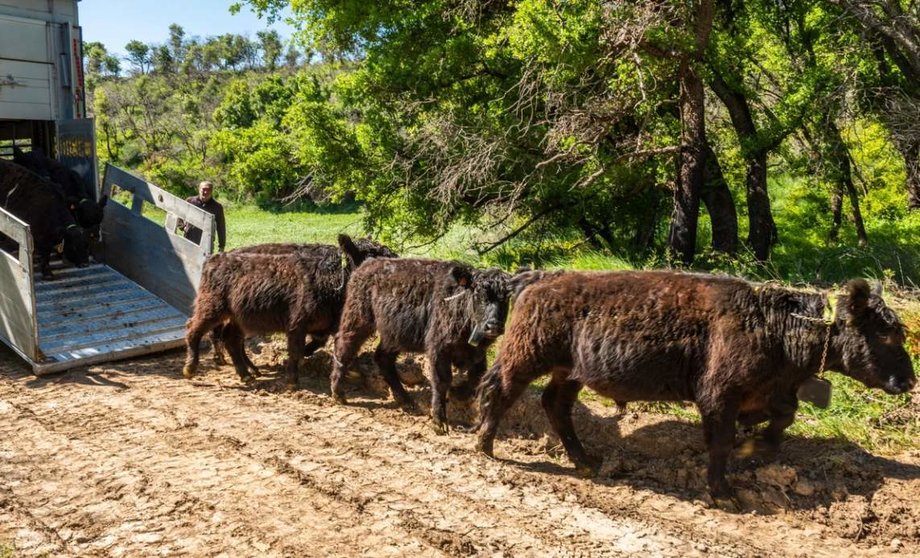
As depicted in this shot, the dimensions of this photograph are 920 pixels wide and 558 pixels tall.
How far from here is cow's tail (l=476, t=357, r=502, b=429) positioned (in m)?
6.84

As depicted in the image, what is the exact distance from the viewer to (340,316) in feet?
29.2

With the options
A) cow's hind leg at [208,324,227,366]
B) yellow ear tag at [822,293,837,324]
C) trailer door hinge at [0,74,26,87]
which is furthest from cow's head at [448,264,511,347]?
trailer door hinge at [0,74,26,87]

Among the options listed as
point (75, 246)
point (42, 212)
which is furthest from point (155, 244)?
point (42, 212)

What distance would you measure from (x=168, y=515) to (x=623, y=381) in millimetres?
3431

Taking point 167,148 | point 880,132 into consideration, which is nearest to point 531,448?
point 880,132

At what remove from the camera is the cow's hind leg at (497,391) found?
6.71m

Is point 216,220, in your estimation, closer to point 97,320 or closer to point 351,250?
point 97,320

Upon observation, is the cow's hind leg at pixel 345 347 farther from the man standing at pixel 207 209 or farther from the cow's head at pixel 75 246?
the cow's head at pixel 75 246

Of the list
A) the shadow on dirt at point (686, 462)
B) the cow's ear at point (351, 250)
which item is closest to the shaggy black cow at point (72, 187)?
the cow's ear at point (351, 250)

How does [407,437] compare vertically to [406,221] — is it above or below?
below

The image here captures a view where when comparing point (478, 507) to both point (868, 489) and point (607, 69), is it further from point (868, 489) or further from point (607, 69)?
point (607, 69)

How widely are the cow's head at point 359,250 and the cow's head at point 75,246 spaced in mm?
4372

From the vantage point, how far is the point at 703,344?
6199mm

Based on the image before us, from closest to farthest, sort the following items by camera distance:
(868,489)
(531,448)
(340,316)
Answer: (868,489) → (531,448) → (340,316)
